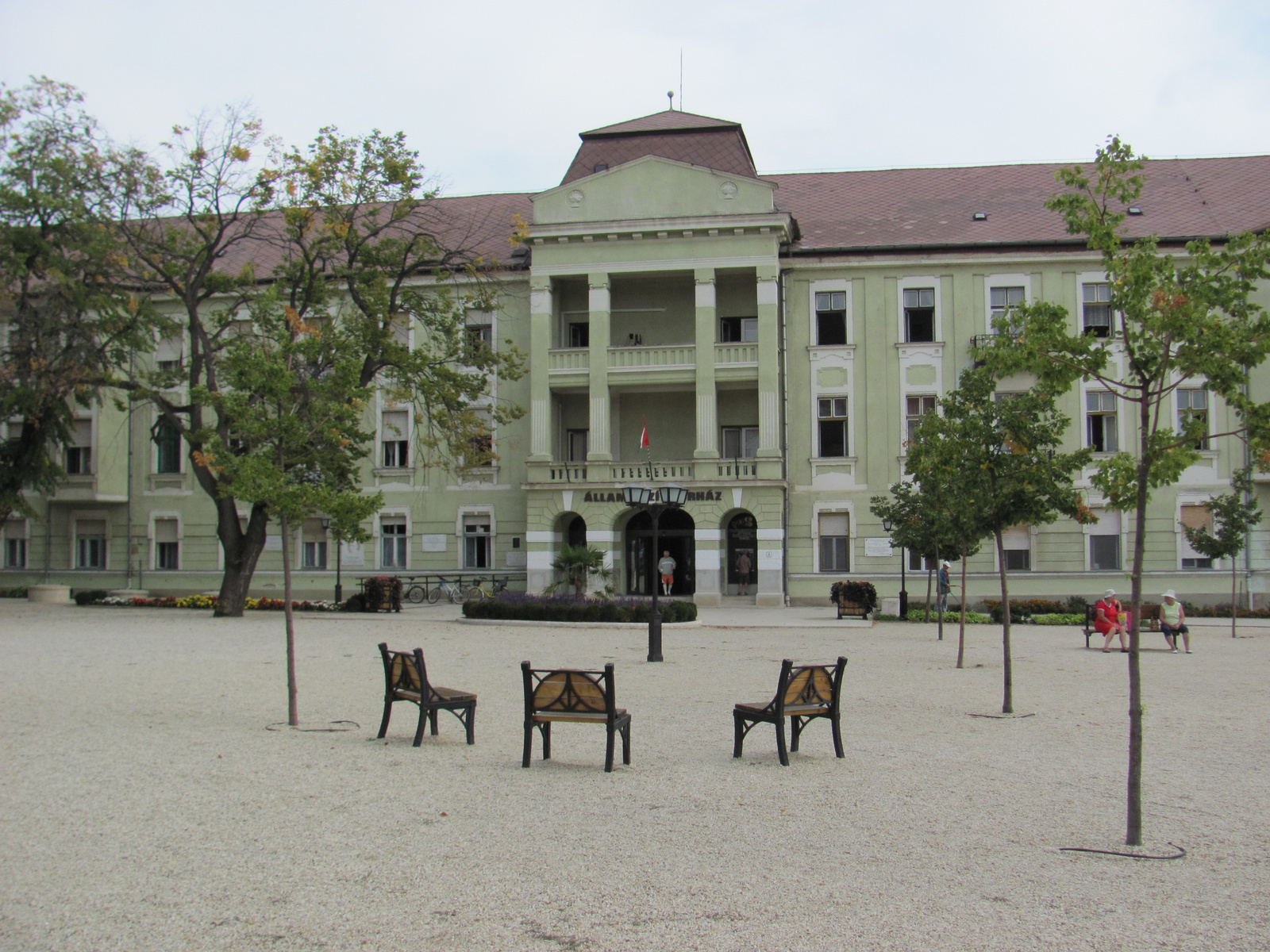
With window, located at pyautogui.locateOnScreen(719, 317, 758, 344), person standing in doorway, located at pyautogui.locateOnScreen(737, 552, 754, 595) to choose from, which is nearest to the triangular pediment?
window, located at pyautogui.locateOnScreen(719, 317, 758, 344)

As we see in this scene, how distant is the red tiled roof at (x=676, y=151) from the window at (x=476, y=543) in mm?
12331

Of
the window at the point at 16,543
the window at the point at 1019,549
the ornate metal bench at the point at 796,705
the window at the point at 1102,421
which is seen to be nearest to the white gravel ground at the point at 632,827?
the ornate metal bench at the point at 796,705

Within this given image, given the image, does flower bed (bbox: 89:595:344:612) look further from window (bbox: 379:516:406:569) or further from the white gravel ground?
the white gravel ground

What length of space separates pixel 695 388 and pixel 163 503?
2061cm

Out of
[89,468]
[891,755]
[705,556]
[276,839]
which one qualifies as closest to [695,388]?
[705,556]

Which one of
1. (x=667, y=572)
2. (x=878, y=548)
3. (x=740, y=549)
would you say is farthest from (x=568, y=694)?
(x=740, y=549)

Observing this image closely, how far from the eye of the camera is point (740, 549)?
40500 mm

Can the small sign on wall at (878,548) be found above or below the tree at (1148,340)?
below

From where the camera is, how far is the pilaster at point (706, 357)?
38.8 meters

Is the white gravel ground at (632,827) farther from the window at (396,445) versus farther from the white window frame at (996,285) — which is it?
the window at (396,445)

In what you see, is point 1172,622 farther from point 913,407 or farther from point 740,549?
point 740,549

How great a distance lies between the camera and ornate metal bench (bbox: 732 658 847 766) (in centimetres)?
1040

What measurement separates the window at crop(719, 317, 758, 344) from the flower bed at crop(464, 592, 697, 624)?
13.7 meters

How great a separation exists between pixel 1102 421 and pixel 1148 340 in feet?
110
